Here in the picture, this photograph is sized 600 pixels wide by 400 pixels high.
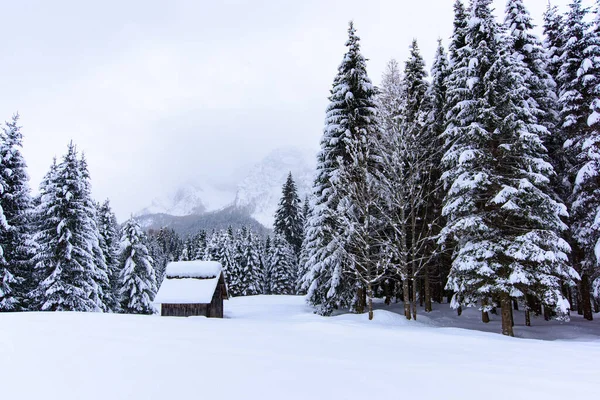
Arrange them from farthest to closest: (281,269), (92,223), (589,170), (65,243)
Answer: (281,269), (92,223), (65,243), (589,170)

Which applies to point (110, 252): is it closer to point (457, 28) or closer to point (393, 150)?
point (393, 150)

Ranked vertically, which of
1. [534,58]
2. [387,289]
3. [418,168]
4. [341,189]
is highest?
[534,58]

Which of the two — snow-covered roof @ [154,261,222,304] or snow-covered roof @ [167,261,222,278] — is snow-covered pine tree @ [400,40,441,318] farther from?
snow-covered roof @ [167,261,222,278]

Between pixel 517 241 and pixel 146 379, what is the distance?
50.4ft

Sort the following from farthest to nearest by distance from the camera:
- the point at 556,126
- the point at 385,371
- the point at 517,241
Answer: the point at 556,126 < the point at 517,241 < the point at 385,371

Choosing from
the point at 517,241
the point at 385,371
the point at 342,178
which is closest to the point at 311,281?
the point at 342,178

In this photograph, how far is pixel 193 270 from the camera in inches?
1172

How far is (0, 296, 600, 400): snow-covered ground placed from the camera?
18.2ft

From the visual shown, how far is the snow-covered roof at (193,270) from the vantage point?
97.2ft

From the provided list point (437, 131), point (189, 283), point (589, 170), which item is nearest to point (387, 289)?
point (437, 131)

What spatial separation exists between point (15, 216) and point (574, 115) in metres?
34.6

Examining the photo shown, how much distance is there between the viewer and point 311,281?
896 inches

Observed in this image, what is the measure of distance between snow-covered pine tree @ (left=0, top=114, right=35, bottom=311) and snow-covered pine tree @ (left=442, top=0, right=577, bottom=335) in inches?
1027

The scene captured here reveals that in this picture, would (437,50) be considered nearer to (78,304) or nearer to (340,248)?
(340,248)
